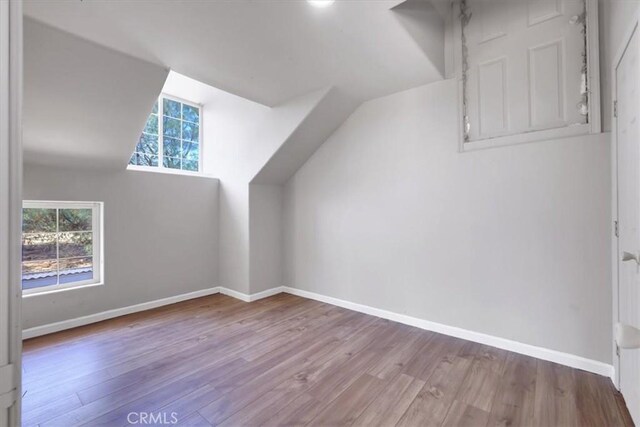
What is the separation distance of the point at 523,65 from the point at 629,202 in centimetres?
127

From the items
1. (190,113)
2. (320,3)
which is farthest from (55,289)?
(320,3)

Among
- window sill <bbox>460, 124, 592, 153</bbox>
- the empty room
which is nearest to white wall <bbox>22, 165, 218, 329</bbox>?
the empty room

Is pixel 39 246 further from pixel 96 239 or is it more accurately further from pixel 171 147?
pixel 171 147

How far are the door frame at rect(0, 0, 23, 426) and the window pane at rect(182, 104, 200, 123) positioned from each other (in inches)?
155

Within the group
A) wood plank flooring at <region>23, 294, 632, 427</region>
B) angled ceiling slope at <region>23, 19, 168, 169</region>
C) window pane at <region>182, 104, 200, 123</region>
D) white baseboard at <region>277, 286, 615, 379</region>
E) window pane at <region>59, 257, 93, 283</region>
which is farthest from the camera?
window pane at <region>182, 104, 200, 123</region>

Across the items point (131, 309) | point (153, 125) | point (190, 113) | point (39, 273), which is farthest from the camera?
point (190, 113)

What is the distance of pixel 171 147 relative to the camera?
13.1 ft

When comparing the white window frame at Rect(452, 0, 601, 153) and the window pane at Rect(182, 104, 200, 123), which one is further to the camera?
the window pane at Rect(182, 104, 200, 123)

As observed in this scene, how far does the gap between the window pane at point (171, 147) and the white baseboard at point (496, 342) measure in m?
2.92

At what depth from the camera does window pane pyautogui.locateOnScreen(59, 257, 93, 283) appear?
9.41ft

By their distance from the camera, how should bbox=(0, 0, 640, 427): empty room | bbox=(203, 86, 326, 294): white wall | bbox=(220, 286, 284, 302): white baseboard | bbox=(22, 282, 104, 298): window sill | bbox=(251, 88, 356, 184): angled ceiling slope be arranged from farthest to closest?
bbox=(220, 286, 284, 302): white baseboard → bbox=(203, 86, 326, 294): white wall → bbox=(251, 88, 356, 184): angled ceiling slope → bbox=(22, 282, 104, 298): window sill → bbox=(0, 0, 640, 427): empty room

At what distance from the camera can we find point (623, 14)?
1597 millimetres

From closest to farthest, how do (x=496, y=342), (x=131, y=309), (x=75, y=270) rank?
(x=496, y=342)
(x=75, y=270)
(x=131, y=309)

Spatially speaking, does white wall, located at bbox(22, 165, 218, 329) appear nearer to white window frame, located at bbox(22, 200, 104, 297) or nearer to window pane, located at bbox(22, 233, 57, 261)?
white window frame, located at bbox(22, 200, 104, 297)
